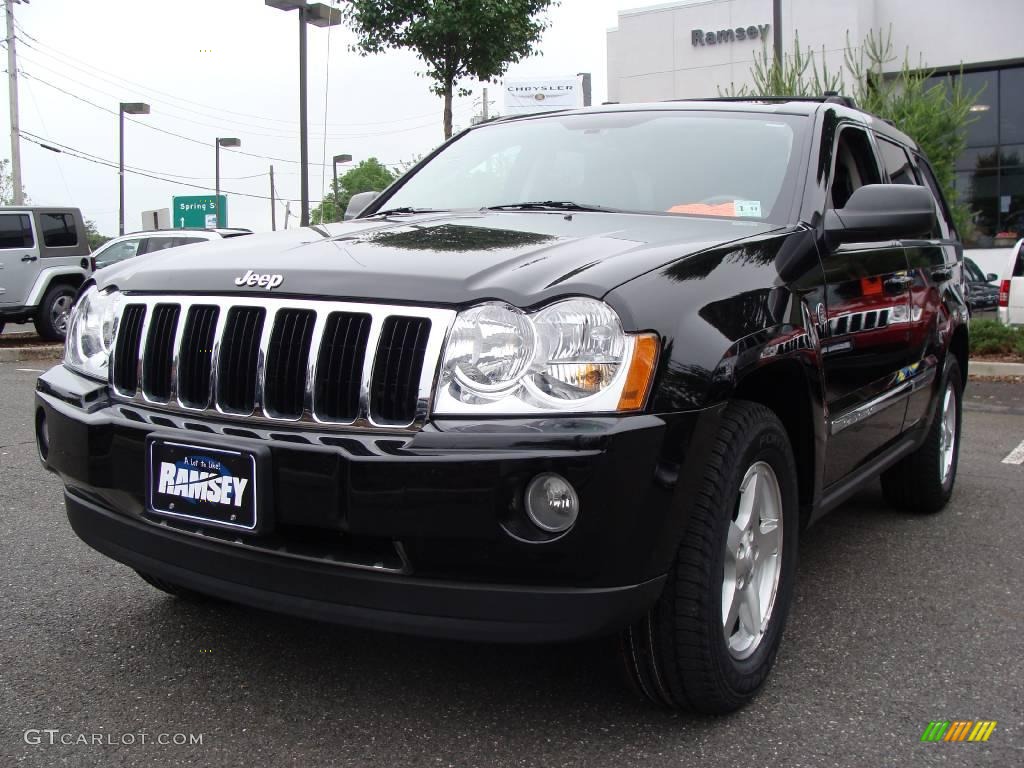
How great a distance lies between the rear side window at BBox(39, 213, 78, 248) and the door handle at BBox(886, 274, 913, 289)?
14076mm

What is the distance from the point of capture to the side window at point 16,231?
14.7m

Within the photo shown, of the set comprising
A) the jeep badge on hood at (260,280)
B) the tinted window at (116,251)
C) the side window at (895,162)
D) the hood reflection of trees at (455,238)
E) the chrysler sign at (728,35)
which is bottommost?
the jeep badge on hood at (260,280)

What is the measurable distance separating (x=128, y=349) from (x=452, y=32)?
604 inches

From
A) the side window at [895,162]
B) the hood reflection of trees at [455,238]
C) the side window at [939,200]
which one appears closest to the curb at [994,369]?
the side window at [939,200]

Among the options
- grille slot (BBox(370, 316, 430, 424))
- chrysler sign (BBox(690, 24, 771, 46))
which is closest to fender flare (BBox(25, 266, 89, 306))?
grille slot (BBox(370, 316, 430, 424))

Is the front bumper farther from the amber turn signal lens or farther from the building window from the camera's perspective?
the building window

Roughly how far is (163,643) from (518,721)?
117cm

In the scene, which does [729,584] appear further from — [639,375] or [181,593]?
[181,593]

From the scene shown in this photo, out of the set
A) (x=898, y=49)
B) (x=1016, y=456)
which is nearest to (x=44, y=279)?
(x=1016, y=456)

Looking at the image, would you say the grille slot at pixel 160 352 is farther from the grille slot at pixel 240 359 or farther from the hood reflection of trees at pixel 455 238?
the hood reflection of trees at pixel 455 238

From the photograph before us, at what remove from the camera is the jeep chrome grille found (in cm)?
225

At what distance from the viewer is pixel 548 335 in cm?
222

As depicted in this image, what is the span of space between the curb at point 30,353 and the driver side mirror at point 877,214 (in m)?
12.0

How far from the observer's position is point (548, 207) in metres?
3.42
